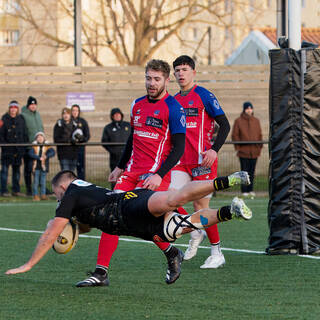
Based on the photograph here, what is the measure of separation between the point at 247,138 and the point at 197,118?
9.91 m

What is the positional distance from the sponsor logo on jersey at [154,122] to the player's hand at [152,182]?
51 cm

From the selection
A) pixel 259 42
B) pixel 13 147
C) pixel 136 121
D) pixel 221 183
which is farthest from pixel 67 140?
pixel 259 42

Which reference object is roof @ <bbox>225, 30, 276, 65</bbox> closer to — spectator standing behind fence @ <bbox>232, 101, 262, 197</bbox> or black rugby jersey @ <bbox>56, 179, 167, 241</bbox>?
spectator standing behind fence @ <bbox>232, 101, 262, 197</bbox>

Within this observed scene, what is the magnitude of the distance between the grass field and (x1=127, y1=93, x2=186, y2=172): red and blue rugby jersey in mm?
1092

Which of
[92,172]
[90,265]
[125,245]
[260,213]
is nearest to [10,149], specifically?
[92,172]

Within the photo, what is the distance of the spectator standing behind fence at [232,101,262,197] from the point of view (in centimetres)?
1733

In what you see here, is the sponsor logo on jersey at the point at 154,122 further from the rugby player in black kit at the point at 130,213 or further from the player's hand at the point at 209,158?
the player's hand at the point at 209,158

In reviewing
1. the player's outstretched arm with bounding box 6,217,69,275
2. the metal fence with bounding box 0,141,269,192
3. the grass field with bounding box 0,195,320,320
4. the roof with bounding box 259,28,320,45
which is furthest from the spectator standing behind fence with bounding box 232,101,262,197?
the roof with bounding box 259,28,320,45

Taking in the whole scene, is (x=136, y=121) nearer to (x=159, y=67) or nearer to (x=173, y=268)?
(x=159, y=67)

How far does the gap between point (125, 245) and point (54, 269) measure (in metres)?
2.07

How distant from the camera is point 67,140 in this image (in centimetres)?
1717

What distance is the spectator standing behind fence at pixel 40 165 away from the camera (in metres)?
16.6

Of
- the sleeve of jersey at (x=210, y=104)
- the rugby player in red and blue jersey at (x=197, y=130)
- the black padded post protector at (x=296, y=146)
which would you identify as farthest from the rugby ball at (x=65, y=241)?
the black padded post protector at (x=296, y=146)

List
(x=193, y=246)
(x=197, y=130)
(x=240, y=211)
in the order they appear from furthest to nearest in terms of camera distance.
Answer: (x=193, y=246)
(x=197, y=130)
(x=240, y=211)
